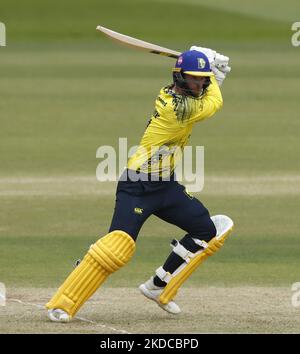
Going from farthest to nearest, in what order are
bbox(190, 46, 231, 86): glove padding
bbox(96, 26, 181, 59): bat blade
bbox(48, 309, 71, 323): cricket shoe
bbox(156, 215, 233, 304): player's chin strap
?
bbox(96, 26, 181, 59): bat blade < bbox(156, 215, 233, 304): player's chin strap < bbox(190, 46, 231, 86): glove padding < bbox(48, 309, 71, 323): cricket shoe

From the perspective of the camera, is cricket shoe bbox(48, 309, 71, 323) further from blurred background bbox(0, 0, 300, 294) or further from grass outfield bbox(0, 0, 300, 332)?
blurred background bbox(0, 0, 300, 294)

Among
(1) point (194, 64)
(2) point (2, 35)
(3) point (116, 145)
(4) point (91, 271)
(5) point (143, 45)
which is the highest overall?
(2) point (2, 35)

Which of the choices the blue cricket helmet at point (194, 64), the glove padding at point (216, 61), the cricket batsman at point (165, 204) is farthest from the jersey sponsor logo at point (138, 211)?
the glove padding at point (216, 61)

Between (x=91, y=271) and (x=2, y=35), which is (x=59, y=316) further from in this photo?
(x=2, y=35)

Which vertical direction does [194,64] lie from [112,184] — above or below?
above

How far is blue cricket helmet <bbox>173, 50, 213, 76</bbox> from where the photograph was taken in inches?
332

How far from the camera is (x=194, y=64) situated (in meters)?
8.44

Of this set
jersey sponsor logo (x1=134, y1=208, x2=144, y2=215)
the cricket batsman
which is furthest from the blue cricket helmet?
jersey sponsor logo (x1=134, y1=208, x2=144, y2=215)

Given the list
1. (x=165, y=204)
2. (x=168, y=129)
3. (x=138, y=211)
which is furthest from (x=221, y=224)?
(x=168, y=129)

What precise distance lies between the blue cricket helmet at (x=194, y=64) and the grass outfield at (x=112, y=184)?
66.4 inches

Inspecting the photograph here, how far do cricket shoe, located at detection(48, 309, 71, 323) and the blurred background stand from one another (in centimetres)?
162

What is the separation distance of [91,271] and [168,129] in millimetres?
1107

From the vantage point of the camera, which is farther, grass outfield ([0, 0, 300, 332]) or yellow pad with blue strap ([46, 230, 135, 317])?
grass outfield ([0, 0, 300, 332])
